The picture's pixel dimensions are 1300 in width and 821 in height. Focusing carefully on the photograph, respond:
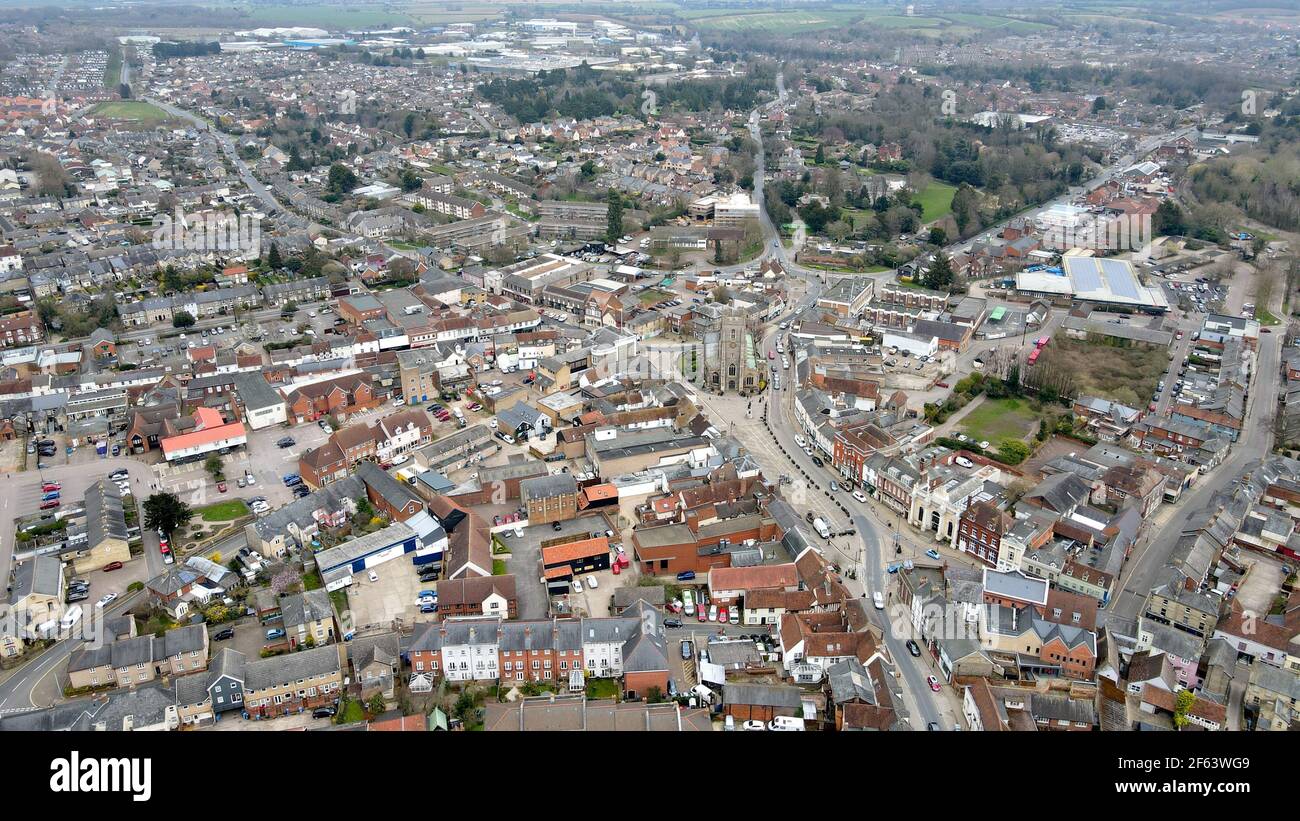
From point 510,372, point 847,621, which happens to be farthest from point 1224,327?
point 510,372

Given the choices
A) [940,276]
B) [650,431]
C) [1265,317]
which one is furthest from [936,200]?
[650,431]

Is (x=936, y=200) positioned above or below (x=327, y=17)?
below

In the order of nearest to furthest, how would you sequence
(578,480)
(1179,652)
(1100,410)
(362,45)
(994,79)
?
(1179,652), (578,480), (1100,410), (994,79), (362,45)

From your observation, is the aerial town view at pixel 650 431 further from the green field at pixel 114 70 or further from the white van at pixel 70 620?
the green field at pixel 114 70

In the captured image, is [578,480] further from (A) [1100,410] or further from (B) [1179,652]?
(A) [1100,410]

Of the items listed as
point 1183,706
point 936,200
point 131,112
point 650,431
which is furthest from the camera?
point 131,112

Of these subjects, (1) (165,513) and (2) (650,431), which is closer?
(1) (165,513)

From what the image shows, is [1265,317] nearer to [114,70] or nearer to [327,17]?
[114,70]
